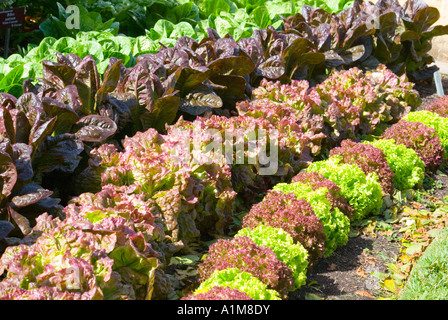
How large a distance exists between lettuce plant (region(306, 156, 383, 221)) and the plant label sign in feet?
10.2

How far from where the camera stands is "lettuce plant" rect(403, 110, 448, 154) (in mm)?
6273

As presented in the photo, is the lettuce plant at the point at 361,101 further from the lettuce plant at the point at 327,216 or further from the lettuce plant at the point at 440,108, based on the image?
the lettuce plant at the point at 327,216

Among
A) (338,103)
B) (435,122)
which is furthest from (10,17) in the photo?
(435,122)

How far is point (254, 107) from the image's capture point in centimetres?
535

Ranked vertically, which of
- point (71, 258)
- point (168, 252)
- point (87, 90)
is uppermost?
point (87, 90)

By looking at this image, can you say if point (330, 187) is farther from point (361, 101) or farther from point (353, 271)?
point (361, 101)

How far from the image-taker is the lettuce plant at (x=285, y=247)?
3.62m

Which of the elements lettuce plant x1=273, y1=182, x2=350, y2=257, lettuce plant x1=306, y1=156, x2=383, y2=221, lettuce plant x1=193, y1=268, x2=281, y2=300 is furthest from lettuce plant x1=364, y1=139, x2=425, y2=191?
lettuce plant x1=193, y1=268, x2=281, y2=300

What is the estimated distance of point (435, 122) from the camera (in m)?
6.41
